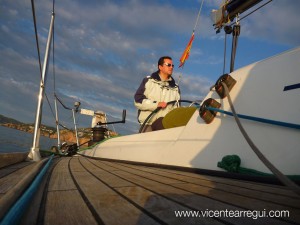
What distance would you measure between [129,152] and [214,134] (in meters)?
1.99

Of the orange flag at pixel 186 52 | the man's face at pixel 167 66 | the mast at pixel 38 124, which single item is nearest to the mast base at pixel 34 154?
the mast at pixel 38 124

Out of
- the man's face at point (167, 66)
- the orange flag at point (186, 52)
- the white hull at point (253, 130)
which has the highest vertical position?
the orange flag at point (186, 52)

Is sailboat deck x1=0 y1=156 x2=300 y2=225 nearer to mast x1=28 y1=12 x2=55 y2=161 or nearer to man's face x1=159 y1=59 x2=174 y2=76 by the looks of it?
mast x1=28 y1=12 x2=55 y2=161

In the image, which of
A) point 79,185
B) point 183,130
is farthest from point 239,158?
point 79,185

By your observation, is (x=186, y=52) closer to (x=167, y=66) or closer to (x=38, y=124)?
(x=167, y=66)

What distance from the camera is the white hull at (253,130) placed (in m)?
2.01

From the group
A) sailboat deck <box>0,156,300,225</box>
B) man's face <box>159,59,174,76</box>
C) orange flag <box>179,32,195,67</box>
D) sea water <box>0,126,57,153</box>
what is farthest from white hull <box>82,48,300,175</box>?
orange flag <box>179,32,195,67</box>

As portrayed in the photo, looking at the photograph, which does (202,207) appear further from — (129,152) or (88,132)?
(88,132)

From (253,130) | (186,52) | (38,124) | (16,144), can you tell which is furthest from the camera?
(16,144)

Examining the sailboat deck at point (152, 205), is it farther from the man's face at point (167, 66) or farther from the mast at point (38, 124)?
the man's face at point (167, 66)

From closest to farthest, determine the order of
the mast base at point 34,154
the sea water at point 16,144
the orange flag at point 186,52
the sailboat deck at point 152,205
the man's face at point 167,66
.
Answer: the sailboat deck at point 152,205 < the mast base at point 34,154 < the man's face at point 167,66 < the orange flag at point 186,52 < the sea water at point 16,144

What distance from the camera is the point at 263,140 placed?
7.14 ft

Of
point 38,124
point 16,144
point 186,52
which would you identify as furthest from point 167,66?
point 16,144

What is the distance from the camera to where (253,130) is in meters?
2.28
